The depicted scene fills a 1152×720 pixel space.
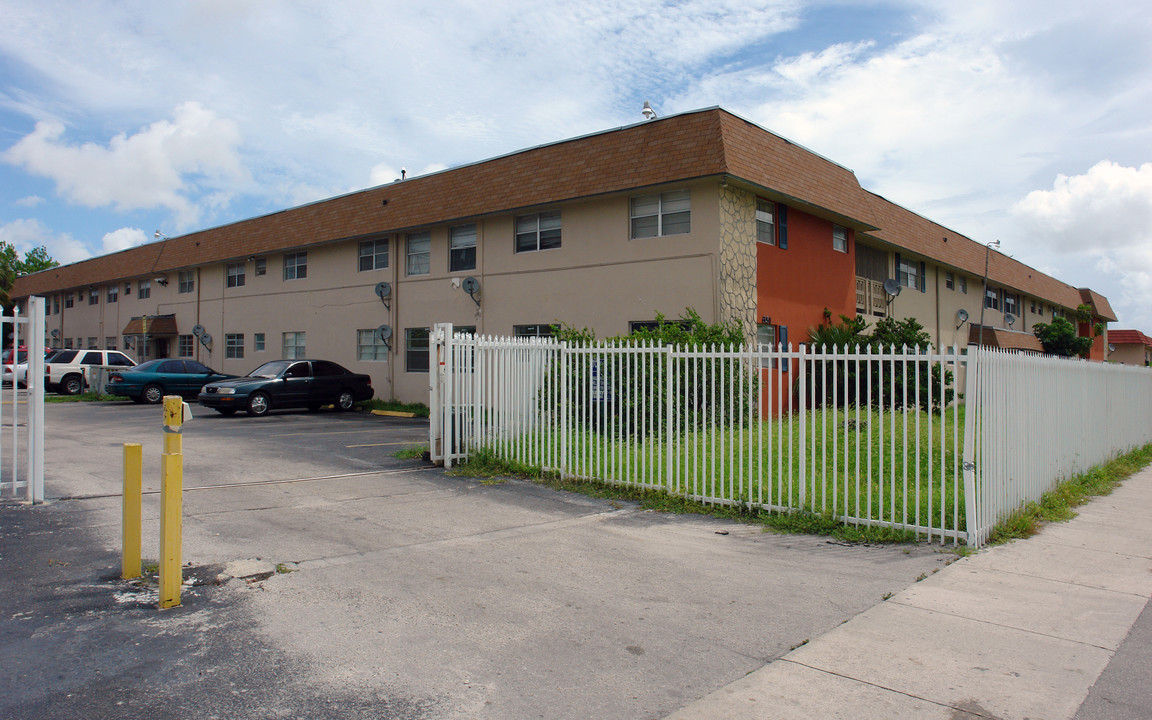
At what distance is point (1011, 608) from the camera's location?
201 inches

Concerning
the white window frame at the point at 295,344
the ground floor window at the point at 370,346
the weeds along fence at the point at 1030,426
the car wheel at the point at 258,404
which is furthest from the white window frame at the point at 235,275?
the weeds along fence at the point at 1030,426

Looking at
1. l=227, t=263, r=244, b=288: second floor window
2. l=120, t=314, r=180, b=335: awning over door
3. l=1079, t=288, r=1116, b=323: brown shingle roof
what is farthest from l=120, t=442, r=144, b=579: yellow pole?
l=1079, t=288, r=1116, b=323: brown shingle roof

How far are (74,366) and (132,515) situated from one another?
25772mm

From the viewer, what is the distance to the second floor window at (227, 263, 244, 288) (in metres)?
27.9

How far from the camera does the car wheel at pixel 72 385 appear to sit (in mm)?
26641

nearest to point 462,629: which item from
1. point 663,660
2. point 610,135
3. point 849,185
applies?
point 663,660

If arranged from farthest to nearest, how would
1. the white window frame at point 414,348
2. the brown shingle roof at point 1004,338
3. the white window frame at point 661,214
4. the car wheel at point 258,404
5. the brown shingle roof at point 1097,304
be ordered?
the brown shingle roof at point 1097,304, the brown shingle roof at point 1004,338, the white window frame at point 414,348, the car wheel at point 258,404, the white window frame at point 661,214

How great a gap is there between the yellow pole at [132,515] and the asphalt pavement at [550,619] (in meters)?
0.17

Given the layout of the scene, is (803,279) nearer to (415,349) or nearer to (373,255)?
(415,349)

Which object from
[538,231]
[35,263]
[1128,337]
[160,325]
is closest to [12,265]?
[35,263]

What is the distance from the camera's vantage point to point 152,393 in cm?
2261

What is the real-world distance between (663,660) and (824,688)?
865 millimetres

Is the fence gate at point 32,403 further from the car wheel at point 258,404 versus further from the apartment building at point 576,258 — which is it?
the apartment building at point 576,258

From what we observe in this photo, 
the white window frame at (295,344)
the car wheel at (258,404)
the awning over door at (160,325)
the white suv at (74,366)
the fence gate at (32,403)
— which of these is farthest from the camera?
the awning over door at (160,325)
